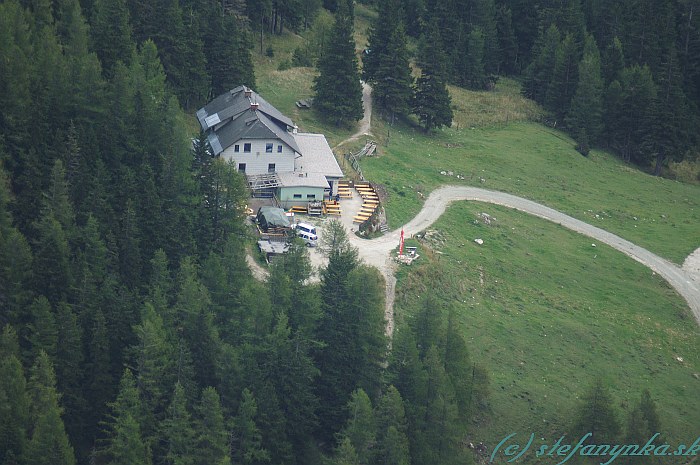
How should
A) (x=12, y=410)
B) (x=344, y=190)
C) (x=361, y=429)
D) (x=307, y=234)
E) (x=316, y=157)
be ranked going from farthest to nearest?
(x=316, y=157) → (x=344, y=190) → (x=307, y=234) → (x=361, y=429) → (x=12, y=410)

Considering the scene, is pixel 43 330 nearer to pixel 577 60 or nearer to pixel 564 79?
pixel 564 79

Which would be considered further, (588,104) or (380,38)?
(588,104)

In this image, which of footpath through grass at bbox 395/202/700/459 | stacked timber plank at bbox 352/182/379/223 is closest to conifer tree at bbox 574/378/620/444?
footpath through grass at bbox 395/202/700/459

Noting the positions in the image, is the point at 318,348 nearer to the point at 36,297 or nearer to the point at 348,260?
the point at 348,260

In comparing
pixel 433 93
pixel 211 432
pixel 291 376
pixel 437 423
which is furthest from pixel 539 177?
pixel 211 432

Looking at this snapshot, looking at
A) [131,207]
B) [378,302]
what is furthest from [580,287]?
[131,207]

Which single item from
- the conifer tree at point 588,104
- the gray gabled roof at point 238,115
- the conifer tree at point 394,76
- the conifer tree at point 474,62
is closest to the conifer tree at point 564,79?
the conifer tree at point 588,104
